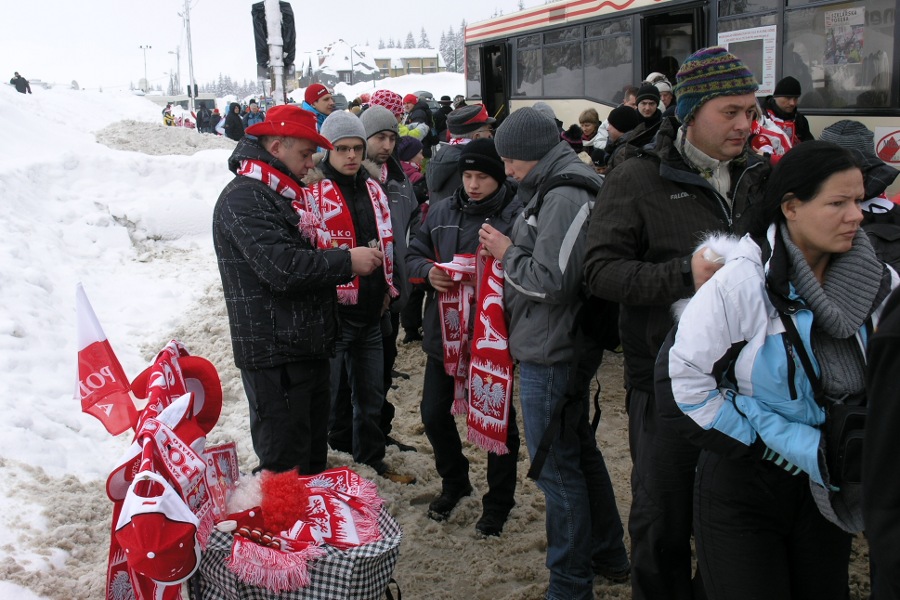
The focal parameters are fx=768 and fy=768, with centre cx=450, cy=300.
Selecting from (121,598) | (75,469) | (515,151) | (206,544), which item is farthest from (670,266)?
(75,469)

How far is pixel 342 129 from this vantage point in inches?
171

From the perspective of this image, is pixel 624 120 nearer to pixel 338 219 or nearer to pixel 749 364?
pixel 338 219

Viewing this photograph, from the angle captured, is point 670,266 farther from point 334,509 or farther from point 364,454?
point 364,454

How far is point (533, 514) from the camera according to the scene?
14.0 feet

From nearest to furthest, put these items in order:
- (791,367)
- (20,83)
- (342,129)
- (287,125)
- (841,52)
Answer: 1. (791,367)
2. (287,125)
3. (342,129)
4. (841,52)
5. (20,83)

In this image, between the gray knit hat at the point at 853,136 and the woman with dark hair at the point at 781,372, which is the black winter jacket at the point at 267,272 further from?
the gray knit hat at the point at 853,136

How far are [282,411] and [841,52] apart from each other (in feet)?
25.2

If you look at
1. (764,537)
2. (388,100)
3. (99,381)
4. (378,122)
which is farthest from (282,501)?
(388,100)

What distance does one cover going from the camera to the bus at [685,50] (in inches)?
314

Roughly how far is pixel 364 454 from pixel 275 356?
1572mm

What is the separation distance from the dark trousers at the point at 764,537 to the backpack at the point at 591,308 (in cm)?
101

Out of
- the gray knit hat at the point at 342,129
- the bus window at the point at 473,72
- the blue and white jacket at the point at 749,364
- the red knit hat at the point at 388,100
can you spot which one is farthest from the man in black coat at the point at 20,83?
the blue and white jacket at the point at 749,364

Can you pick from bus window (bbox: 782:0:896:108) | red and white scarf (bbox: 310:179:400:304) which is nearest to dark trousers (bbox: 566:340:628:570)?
red and white scarf (bbox: 310:179:400:304)

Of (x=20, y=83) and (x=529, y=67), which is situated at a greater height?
(x=20, y=83)
